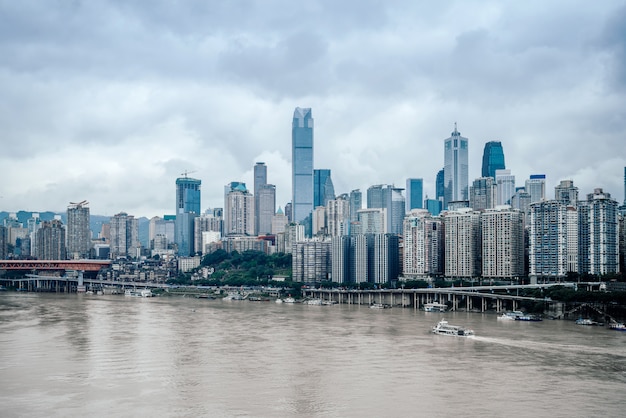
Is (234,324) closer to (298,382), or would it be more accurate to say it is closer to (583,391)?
(298,382)

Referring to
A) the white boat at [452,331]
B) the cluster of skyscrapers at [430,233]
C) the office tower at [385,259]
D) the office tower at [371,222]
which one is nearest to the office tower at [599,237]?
the cluster of skyscrapers at [430,233]

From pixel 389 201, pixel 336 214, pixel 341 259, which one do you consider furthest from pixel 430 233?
pixel 389 201

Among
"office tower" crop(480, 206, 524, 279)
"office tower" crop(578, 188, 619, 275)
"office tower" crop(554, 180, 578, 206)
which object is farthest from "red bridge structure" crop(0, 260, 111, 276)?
"office tower" crop(578, 188, 619, 275)

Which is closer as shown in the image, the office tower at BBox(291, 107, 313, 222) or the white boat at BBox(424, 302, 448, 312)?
the white boat at BBox(424, 302, 448, 312)

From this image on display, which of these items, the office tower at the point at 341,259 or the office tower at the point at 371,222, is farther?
the office tower at the point at 371,222

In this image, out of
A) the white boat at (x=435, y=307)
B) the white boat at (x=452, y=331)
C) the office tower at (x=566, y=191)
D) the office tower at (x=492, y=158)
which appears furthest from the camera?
the office tower at (x=492, y=158)

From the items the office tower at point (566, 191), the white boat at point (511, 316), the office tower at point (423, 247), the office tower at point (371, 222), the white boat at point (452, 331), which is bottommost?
the white boat at point (511, 316)

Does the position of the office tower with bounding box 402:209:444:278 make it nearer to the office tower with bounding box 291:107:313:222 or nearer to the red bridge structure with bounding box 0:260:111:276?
the red bridge structure with bounding box 0:260:111:276

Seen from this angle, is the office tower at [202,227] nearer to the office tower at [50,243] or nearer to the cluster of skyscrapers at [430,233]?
the cluster of skyscrapers at [430,233]
